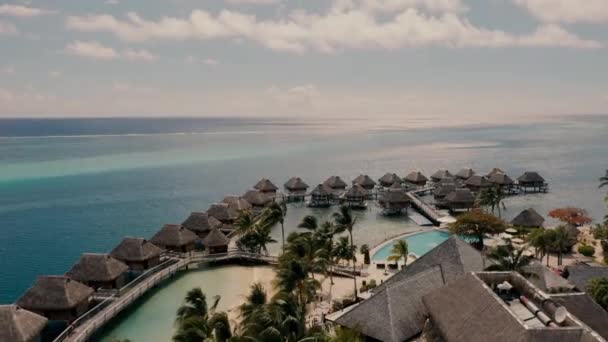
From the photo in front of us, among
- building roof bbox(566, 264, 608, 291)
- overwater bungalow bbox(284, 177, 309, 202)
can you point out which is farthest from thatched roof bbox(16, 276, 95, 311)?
overwater bungalow bbox(284, 177, 309, 202)

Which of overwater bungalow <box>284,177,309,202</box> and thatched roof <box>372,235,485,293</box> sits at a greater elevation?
thatched roof <box>372,235,485,293</box>

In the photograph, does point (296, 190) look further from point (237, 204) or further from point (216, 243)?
point (216, 243)

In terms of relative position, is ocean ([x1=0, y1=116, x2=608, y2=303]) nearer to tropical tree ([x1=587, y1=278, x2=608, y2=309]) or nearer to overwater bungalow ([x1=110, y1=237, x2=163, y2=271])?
overwater bungalow ([x1=110, y1=237, x2=163, y2=271])

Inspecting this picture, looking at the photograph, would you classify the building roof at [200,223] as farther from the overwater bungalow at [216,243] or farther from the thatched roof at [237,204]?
the thatched roof at [237,204]

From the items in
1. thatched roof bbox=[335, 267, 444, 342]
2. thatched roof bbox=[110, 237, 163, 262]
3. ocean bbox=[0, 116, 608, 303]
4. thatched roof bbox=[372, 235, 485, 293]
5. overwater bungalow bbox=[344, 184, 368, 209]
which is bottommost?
ocean bbox=[0, 116, 608, 303]

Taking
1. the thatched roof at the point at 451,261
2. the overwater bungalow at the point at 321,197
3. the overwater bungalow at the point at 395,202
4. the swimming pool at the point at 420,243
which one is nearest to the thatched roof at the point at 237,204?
the overwater bungalow at the point at 321,197

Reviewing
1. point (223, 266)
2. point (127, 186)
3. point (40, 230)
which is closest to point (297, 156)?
point (127, 186)
